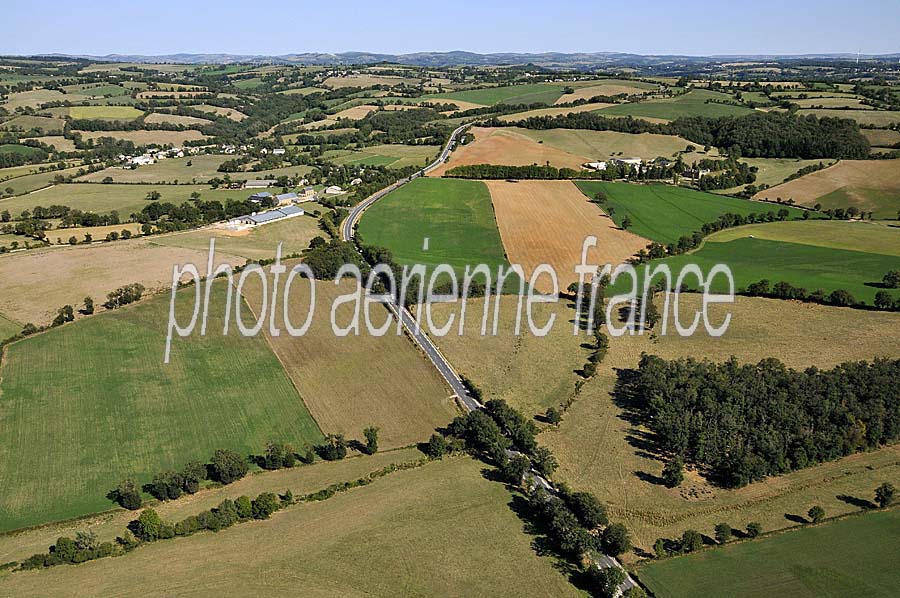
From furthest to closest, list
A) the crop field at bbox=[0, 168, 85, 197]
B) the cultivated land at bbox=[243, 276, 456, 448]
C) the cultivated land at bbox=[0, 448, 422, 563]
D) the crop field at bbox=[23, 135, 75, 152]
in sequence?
the crop field at bbox=[23, 135, 75, 152]
the crop field at bbox=[0, 168, 85, 197]
the cultivated land at bbox=[243, 276, 456, 448]
the cultivated land at bbox=[0, 448, 422, 563]

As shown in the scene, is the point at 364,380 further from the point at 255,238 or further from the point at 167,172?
the point at 167,172

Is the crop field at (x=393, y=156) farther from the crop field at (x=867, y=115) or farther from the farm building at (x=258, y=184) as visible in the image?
the crop field at (x=867, y=115)

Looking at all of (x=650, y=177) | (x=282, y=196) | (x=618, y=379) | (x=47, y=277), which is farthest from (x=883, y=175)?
(x=47, y=277)

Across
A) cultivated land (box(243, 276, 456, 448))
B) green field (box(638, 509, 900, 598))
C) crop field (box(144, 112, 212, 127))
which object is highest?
crop field (box(144, 112, 212, 127))

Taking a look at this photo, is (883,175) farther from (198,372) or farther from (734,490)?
(198,372)

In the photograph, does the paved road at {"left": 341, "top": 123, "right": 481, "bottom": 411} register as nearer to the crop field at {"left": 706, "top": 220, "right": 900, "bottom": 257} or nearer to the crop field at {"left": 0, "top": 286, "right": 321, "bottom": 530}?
the crop field at {"left": 0, "top": 286, "right": 321, "bottom": 530}

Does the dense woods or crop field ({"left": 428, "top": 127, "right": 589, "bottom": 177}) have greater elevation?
crop field ({"left": 428, "top": 127, "right": 589, "bottom": 177})

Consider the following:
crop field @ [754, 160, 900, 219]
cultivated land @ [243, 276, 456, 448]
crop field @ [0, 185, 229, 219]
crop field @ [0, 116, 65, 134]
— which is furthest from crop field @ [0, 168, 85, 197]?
crop field @ [754, 160, 900, 219]
